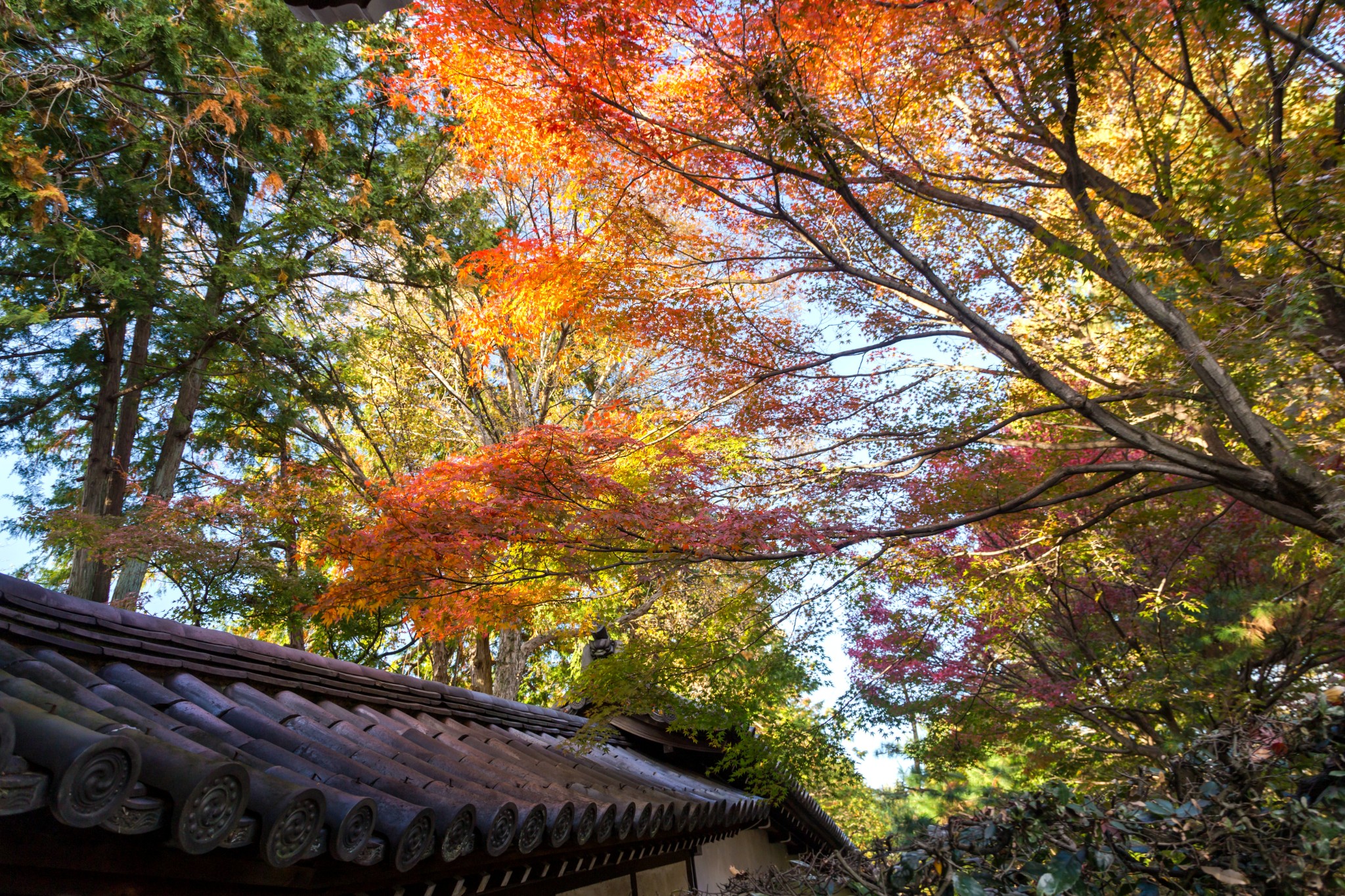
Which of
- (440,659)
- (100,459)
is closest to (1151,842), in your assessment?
(100,459)

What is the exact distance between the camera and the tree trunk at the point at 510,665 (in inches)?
475

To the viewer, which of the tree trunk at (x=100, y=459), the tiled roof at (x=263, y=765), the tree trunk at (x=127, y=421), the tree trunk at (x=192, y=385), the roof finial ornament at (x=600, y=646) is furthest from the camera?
the tree trunk at (x=127, y=421)

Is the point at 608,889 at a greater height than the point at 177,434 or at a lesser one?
lesser

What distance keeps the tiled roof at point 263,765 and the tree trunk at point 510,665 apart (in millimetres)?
6777

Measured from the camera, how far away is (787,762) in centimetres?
721

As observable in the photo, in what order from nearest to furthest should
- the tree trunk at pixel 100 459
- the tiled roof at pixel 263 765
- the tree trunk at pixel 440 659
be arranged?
the tiled roof at pixel 263 765, the tree trunk at pixel 100 459, the tree trunk at pixel 440 659

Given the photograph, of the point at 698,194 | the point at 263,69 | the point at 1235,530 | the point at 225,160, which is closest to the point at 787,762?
the point at 698,194

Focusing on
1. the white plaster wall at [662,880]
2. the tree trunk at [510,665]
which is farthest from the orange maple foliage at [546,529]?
the tree trunk at [510,665]

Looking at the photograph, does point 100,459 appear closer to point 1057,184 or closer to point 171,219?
point 171,219

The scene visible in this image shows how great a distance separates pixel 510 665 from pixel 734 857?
187 inches

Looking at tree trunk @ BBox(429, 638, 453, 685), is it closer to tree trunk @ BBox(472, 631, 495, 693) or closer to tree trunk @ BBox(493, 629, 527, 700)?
tree trunk @ BBox(472, 631, 495, 693)

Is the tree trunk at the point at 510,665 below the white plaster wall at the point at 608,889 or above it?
above

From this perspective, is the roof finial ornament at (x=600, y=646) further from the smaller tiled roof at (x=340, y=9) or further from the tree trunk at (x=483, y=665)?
the smaller tiled roof at (x=340, y=9)

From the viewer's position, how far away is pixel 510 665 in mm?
12188
